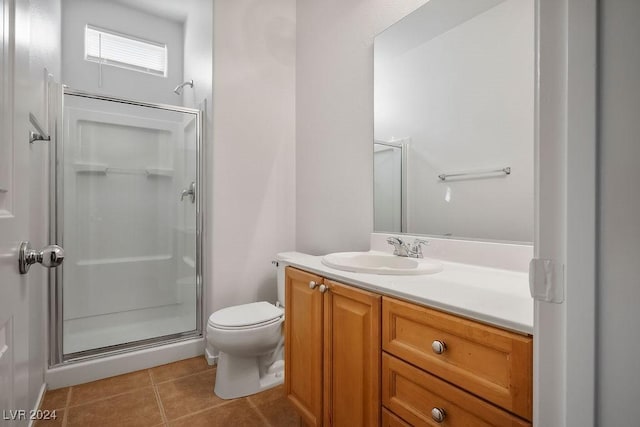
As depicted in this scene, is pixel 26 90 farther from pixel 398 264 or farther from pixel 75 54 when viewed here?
pixel 75 54

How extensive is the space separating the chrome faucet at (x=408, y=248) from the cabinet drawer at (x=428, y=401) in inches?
24.0

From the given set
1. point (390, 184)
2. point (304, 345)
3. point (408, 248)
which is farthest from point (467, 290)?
point (390, 184)

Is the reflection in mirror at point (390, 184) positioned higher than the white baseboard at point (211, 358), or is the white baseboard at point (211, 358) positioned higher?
the reflection in mirror at point (390, 184)

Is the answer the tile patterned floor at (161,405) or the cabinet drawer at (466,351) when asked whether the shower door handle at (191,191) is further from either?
the cabinet drawer at (466,351)

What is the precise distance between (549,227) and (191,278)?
244 cm

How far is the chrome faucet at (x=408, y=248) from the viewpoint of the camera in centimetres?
Answer: 149

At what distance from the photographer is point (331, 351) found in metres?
1.22

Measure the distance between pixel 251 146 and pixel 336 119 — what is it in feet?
2.25

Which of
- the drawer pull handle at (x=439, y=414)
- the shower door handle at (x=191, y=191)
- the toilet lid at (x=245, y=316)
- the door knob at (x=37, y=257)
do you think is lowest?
the toilet lid at (x=245, y=316)

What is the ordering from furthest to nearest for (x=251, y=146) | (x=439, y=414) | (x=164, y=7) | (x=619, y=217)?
1. (x=164, y=7)
2. (x=251, y=146)
3. (x=439, y=414)
4. (x=619, y=217)

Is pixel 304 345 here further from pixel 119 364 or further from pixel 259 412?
pixel 119 364

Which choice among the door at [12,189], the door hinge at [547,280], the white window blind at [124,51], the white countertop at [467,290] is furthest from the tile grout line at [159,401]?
the white window blind at [124,51]

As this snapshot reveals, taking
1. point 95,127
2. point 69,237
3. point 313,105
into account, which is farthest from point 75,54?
point 313,105

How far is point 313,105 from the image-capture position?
2.34m
